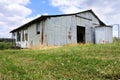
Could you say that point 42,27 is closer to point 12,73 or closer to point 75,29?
point 75,29

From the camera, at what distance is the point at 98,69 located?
24.4 feet

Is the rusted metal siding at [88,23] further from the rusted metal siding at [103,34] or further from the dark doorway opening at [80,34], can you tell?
the rusted metal siding at [103,34]

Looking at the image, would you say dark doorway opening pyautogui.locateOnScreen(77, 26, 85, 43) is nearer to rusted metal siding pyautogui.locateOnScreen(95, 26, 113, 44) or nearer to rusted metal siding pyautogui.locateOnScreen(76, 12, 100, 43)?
rusted metal siding pyautogui.locateOnScreen(76, 12, 100, 43)

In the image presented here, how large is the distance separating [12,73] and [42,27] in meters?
18.4

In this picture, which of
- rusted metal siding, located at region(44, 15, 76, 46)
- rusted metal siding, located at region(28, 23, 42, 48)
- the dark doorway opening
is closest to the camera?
rusted metal siding, located at region(44, 15, 76, 46)

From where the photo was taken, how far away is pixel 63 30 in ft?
86.0

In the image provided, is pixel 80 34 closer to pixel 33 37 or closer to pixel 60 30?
pixel 60 30

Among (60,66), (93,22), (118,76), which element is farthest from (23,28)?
(118,76)

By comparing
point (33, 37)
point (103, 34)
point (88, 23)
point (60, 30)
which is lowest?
point (33, 37)

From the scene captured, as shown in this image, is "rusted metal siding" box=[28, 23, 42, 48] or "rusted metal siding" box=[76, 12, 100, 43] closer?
"rusted metal siding" box=[28, 23, 42, 48]

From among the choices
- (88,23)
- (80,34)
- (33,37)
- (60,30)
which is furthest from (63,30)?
(88,23)

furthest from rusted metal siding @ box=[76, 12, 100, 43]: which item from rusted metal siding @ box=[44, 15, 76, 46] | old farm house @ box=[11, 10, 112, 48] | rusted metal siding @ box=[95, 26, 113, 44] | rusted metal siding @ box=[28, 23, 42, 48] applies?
rusted metal siding @ box=[28, 23, 42, 48]

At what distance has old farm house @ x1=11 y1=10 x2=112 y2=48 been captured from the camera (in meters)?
25.2

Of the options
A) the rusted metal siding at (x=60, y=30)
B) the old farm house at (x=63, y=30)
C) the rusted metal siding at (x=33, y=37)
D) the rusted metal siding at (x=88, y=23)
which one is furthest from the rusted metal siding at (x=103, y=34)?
the rusted metal siding at (x=33, y=37)
